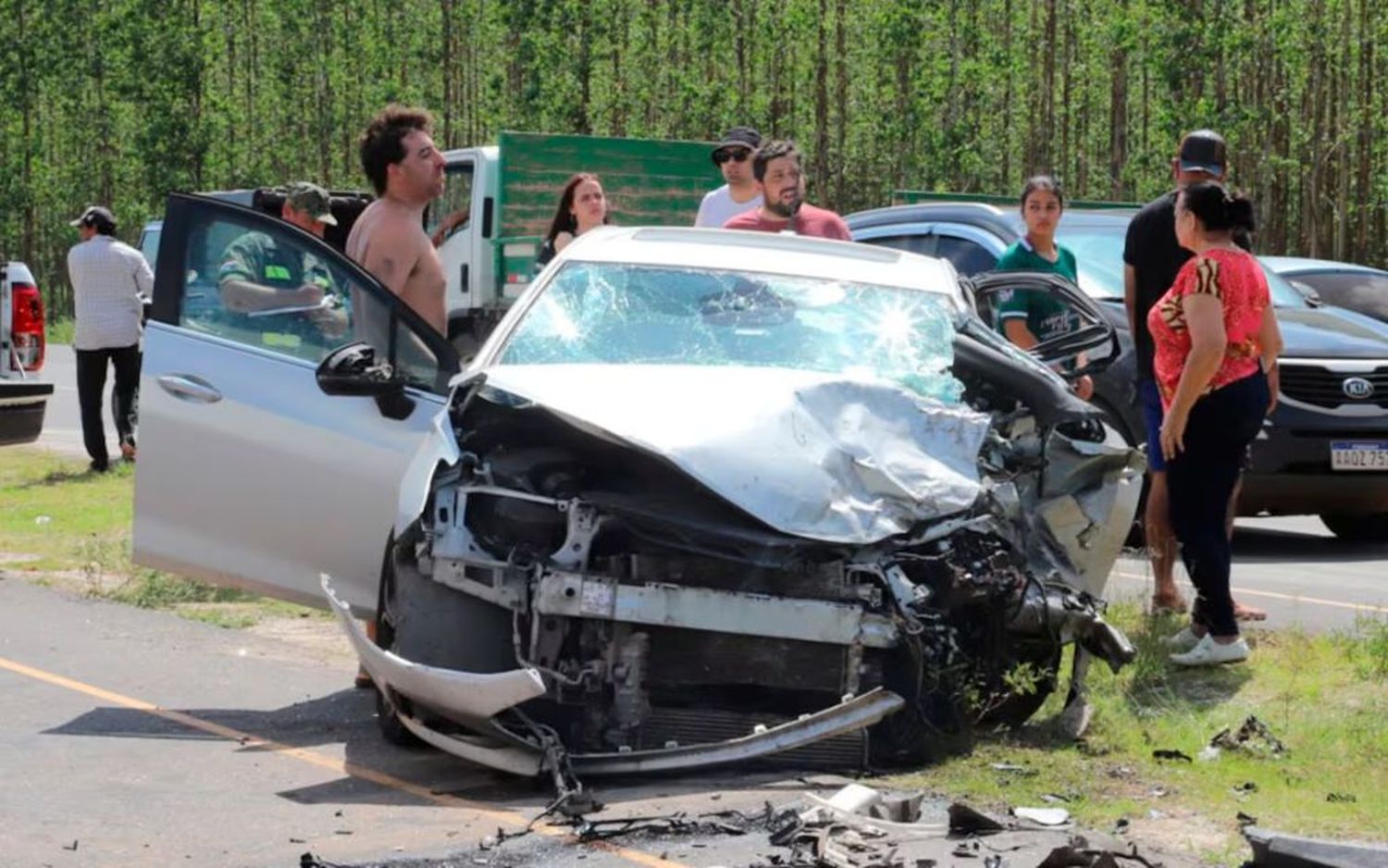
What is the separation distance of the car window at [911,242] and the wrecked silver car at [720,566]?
237 inches

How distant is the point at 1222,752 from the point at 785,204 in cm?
403

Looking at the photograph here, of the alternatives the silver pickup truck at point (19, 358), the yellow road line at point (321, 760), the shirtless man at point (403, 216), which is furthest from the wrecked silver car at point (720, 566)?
the silver pickup truck at point (19, 358)

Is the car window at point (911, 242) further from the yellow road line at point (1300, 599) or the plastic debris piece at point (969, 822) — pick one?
the plastic debris piece at point (969, 822)

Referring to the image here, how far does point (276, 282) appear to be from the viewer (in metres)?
8.48

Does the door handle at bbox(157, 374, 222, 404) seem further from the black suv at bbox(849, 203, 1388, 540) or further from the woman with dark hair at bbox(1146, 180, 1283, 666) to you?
the black suv at bbox(849, 203, 1388, 540)

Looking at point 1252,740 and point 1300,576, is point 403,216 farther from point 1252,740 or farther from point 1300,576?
point 1300,576

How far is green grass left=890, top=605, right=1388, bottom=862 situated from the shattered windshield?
4.05ft

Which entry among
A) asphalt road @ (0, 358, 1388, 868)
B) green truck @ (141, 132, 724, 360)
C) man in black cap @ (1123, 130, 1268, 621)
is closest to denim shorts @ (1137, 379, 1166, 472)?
man in black cap @ (1123, 130, 1268, 621)

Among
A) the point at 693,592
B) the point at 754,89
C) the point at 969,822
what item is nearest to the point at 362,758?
the point at 693,592

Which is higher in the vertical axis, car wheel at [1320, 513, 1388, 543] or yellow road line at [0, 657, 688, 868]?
yellow road line at [0, 657, 688, 868]

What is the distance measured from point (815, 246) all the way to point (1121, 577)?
3.39 meters

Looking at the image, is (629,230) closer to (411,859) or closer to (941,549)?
(941,549)

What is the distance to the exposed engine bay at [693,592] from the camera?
669 centimetres

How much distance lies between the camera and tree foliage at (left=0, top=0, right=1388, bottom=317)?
36.2m
